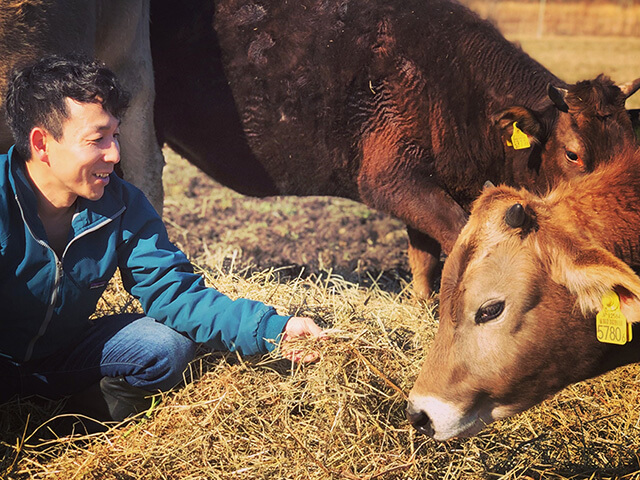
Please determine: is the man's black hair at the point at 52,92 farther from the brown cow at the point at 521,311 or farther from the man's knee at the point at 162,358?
the brown cow at the point at 521,311

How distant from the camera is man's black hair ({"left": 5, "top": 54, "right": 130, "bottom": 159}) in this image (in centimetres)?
305

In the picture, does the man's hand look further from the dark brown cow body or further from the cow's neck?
the dark brown cow body

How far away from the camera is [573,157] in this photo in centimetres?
482

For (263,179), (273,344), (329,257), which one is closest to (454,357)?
(273,344)

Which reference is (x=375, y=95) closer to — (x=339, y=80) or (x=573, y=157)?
(x=339, y=80)

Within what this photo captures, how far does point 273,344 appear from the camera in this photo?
3.29 meters

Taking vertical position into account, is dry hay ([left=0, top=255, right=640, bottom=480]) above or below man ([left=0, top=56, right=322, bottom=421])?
below

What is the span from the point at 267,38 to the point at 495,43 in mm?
1574

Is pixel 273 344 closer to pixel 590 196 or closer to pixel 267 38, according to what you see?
pixel 590 196

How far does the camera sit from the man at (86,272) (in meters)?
3.08

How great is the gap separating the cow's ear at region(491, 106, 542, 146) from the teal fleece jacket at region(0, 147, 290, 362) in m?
2.32

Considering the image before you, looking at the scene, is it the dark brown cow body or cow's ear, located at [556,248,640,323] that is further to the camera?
the dark brown cow body

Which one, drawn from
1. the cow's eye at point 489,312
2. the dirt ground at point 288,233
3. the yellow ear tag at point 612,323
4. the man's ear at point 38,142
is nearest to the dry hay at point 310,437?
the cow's eye at point 489,312

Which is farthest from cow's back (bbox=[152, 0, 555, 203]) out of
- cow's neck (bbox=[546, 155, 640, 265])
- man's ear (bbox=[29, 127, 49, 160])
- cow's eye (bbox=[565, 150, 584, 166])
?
man's ear (bbox=[29, 127, 49, 160])
